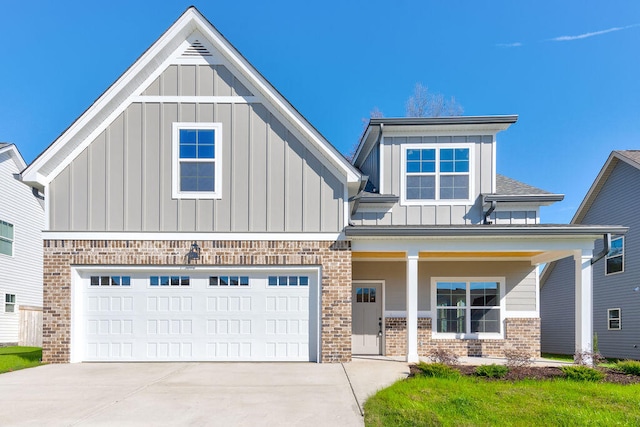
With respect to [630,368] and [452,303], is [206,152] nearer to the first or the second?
[452,303]

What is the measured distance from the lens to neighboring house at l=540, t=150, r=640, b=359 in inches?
679

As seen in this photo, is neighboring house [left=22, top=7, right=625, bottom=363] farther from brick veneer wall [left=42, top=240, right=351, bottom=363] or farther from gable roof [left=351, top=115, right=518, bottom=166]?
gable roof [left=351, top=115, right=518, bottom=166]

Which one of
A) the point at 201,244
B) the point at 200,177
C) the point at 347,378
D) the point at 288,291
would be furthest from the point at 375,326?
the point at 200,177

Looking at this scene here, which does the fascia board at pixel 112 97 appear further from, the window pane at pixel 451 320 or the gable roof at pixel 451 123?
the window pane at pixel 451 320

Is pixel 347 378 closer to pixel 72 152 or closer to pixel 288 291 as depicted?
pixel 288 291

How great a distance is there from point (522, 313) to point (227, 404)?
32.1ft

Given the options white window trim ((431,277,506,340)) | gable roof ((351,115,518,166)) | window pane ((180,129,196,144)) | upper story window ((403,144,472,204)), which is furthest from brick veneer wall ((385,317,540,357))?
window pane ((180,129,196,144))

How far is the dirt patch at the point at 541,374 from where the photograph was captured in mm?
9359

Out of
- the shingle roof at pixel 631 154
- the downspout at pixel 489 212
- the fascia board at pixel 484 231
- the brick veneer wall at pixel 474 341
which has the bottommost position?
the brick veneer wall at pixel 474 341

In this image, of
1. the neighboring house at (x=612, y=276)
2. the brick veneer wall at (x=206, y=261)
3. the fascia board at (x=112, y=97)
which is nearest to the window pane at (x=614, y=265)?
the neighboring house at (x=612, y=276)

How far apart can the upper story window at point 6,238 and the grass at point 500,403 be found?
57.8 feet

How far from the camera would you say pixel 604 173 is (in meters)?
19.1

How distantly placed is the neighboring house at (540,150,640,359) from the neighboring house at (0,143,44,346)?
70.0ft

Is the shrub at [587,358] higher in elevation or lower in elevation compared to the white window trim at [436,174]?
lower
